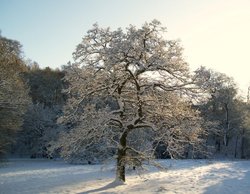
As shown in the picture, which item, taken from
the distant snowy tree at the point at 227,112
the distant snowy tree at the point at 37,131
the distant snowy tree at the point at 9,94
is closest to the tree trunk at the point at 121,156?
the distant snowy tree at the point at 9,94

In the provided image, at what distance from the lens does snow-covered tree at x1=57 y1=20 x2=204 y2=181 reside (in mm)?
21344

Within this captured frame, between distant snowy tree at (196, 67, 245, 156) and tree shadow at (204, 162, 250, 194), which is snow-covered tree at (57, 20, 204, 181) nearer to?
tree shadow at (204, 162, 250, 194)

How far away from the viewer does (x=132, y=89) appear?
23.5m

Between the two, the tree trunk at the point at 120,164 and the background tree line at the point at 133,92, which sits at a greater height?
the background tree line at the point at 133,92

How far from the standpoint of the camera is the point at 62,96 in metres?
68.4

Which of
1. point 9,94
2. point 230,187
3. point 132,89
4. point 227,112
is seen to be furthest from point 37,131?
point 230,187

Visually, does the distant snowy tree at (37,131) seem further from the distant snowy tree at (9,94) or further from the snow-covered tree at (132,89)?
the snow-covered tree at (132,89)

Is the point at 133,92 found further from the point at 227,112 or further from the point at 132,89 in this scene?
the point at 227,112

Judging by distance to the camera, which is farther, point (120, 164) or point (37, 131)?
point (37, 131)

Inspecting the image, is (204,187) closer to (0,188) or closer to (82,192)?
(82,192)

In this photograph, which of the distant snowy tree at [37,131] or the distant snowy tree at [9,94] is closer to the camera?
the distant snowy tree at [9,94]

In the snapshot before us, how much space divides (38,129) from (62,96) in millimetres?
13964

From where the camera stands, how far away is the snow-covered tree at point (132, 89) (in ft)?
70.0

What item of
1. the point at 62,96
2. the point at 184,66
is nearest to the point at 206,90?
the point at 184,66
